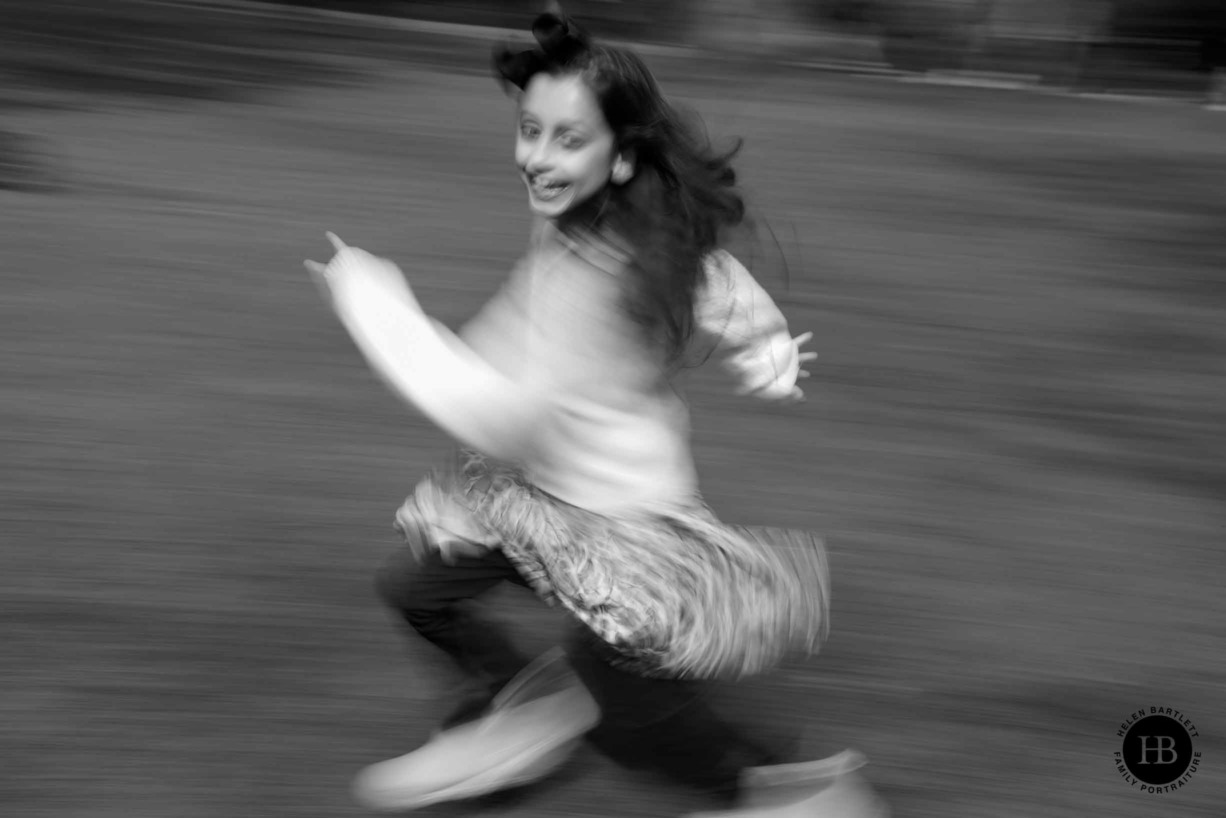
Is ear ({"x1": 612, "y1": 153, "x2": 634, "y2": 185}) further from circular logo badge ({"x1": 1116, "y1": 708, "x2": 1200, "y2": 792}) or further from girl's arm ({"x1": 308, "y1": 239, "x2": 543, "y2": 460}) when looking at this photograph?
circular logo badge ({"x1": 1116, "y1": 708, "x2": 1200, "y2": 792})

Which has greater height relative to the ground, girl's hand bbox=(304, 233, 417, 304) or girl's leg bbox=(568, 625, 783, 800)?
girl's hand bbox=(304, 233, 417, 304)

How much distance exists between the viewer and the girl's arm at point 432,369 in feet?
6.19

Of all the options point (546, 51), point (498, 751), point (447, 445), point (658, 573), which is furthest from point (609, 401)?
point (447, 445)

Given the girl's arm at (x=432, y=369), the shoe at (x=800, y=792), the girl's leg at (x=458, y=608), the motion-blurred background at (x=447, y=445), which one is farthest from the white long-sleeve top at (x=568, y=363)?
the motion-blurred background at (x=447, y=445)

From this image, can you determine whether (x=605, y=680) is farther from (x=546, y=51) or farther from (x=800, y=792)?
(x=546, y=51)

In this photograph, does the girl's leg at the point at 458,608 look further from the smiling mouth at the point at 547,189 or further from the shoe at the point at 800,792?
the smiling mouth at the point at 547,189

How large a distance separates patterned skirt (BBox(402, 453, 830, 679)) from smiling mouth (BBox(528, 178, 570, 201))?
1.35 ft

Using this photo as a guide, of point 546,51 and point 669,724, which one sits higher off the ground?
point 546,51

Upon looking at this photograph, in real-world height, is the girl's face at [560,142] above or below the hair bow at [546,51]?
below

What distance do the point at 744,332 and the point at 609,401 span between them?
0.93 feet

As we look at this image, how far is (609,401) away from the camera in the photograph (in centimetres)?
205

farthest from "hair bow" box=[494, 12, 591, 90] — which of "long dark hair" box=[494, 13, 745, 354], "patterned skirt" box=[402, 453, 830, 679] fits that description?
"patterned skirt" box=[402, 453, 830, 679]

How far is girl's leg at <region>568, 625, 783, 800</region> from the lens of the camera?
2.11m

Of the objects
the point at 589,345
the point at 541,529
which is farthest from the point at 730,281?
the point at 541,529
